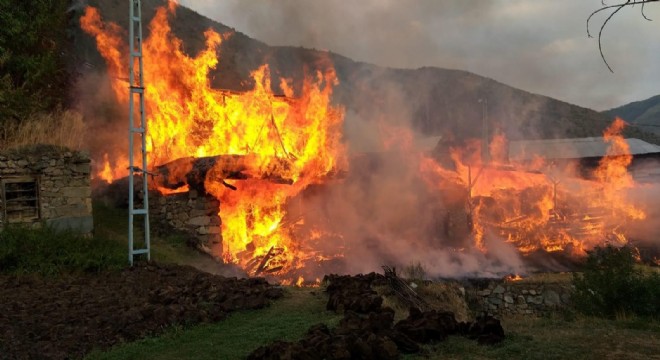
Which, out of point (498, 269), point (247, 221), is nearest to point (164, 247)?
point (247, 221)

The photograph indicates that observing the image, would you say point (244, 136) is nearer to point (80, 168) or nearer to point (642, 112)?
point (80, 168)

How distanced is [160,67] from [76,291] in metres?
12.2

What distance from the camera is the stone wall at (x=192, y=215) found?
1526 centimetres

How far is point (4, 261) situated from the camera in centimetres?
1046

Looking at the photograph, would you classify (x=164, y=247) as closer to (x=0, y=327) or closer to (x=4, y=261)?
(x=4, y=261)

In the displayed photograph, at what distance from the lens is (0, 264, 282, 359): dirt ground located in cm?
651

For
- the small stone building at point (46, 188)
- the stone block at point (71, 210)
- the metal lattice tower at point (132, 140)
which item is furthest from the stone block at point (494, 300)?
the stone block at point (71, 210)

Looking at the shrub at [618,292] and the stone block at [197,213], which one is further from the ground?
the stone block at [197,213]

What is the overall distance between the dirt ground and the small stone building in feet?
8.89

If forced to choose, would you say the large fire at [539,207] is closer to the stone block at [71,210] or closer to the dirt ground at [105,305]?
the dirt ground at [105,305]

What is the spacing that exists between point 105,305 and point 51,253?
3.95 metres

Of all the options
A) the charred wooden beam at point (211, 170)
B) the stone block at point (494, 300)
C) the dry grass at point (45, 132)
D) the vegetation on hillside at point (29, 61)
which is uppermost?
the vegetation on hillside at point (29, 61)

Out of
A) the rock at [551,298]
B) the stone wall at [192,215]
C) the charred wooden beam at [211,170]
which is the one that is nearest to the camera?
the rock at [551,298]

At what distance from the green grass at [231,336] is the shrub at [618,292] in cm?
505
